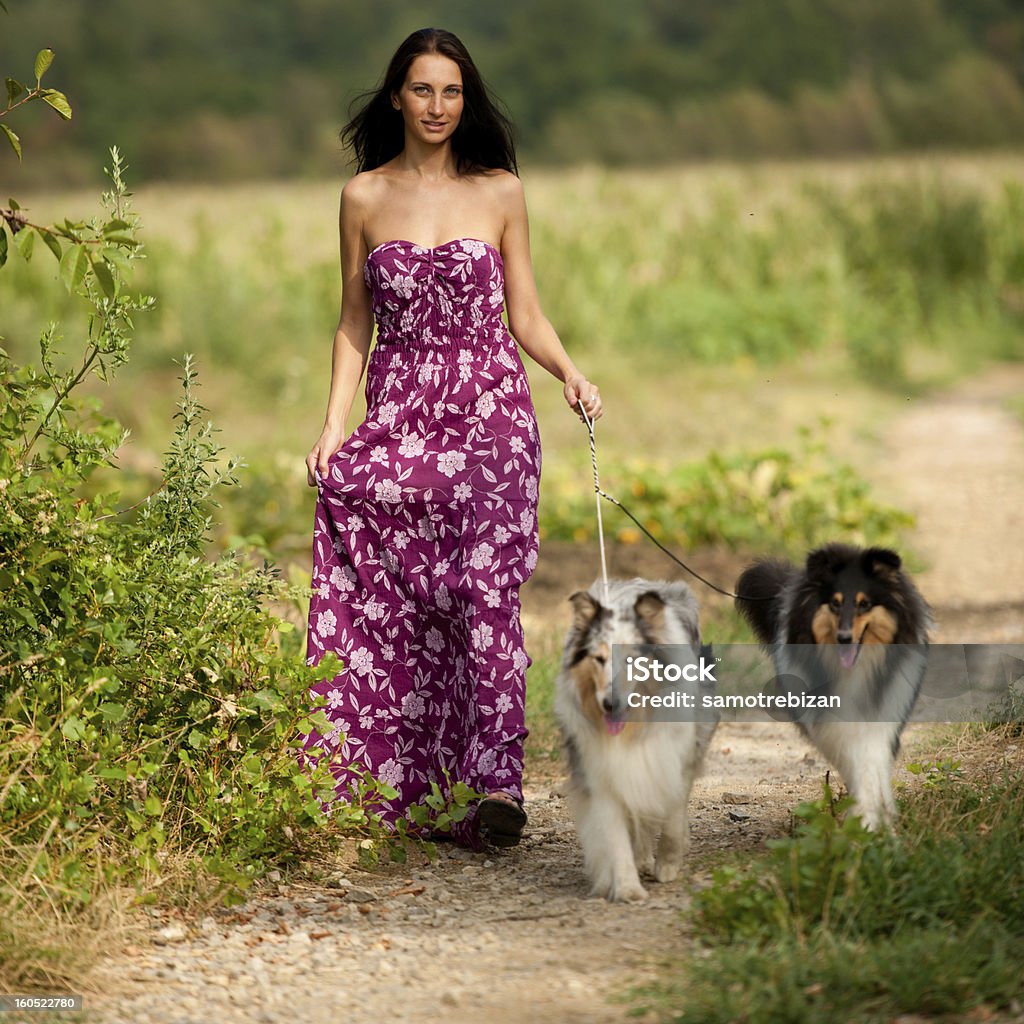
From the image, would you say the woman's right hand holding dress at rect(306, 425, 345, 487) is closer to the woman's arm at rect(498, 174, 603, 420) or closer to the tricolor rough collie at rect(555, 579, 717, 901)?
the woman's arm at rect(498, 174, 603, 420)

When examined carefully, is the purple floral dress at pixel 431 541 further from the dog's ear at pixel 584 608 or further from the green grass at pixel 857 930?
the green grass at pixel 857 930

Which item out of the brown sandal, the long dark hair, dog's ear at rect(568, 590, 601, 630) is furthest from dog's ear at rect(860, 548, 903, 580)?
the long dark hair

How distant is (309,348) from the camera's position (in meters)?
14.5

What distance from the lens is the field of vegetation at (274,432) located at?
387cm

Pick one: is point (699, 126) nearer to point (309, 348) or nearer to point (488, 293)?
point (309, 348)

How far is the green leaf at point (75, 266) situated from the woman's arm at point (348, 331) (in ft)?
4.42

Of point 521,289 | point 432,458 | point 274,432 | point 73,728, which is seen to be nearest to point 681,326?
point 274,432

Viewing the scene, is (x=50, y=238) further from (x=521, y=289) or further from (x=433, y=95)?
(x=521, y=289)

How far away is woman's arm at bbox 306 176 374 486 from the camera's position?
15.3 feet

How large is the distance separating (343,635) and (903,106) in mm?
24566

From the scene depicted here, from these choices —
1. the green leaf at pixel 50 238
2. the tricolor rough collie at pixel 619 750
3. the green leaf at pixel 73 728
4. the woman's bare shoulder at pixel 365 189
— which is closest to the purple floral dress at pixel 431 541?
the woman's bare shoulder at pixel 365 189

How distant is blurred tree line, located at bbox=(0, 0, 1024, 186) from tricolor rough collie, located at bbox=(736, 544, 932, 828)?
2367cm

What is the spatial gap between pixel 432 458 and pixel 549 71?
116 ft

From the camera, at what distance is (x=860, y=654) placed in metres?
4.15
